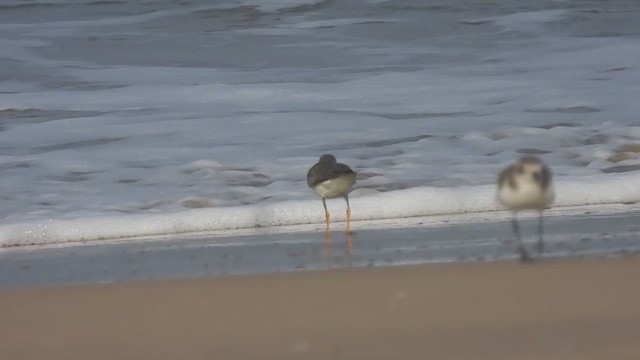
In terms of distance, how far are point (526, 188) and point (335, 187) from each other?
1180 mm

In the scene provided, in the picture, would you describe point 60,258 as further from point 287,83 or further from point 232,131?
point 287,83

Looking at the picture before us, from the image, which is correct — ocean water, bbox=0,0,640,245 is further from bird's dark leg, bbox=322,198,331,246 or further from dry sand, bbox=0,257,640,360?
dry sand, bbox=0,257,640,360

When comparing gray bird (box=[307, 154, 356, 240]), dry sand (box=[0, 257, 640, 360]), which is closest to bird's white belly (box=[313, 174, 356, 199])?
gray bird (box=[307, 154, 356, 240])

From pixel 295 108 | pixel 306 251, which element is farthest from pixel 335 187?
pixel 295 108

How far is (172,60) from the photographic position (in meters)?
15.0

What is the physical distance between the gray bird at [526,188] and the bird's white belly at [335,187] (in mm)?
986

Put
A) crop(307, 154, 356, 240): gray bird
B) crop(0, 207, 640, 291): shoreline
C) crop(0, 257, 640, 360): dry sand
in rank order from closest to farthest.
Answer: crop(0, 257, 640, 360): dry sand < crop(0, 207, 640, 291): shoreline < crop(307, 154, 356, 240): gray bird

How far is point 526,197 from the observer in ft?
21.5

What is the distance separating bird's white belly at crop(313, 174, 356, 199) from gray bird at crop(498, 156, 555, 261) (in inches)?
38.8

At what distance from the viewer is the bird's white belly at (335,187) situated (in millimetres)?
7332

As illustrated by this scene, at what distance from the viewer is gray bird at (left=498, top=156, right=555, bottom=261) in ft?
21.5

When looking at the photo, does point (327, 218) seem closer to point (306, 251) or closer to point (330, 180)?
point (330, 180)

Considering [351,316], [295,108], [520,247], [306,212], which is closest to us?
[351,316]

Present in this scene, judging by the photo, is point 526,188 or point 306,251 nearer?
point 526,188
